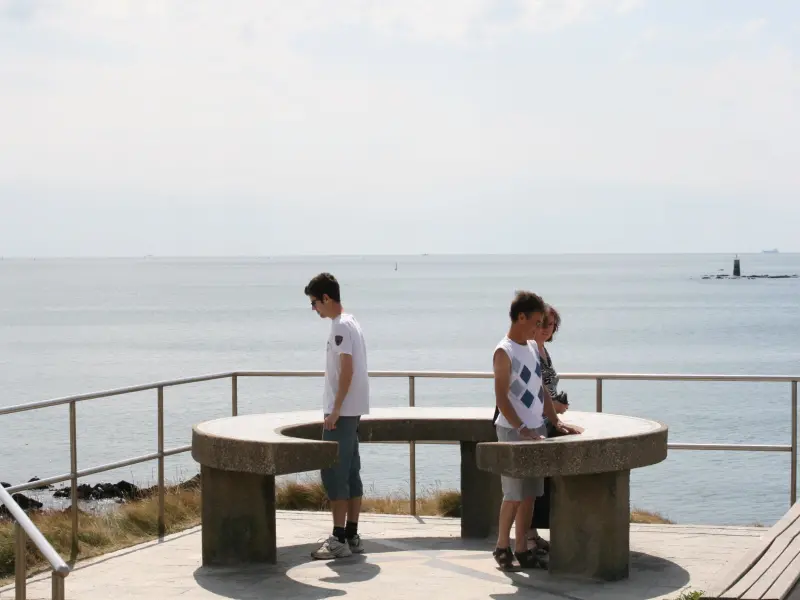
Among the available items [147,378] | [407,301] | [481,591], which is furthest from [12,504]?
[407,301]

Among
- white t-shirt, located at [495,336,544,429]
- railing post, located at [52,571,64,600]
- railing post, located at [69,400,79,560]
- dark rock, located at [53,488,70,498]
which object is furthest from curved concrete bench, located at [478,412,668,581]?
dark rock, located at [53,488,70,498]

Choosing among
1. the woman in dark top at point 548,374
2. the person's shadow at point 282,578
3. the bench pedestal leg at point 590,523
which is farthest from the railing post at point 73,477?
the bench pedestal leg at point 590,523

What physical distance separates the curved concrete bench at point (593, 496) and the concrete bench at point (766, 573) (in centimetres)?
122

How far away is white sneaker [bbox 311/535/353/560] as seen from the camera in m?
8.77

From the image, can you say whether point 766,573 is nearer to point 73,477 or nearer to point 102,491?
point 73,477

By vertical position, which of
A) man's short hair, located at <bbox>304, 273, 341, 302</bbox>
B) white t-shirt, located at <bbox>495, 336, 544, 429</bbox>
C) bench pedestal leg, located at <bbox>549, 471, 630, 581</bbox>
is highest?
man's short hair, located at <bbox>304, 273, 341, 302</bbox>

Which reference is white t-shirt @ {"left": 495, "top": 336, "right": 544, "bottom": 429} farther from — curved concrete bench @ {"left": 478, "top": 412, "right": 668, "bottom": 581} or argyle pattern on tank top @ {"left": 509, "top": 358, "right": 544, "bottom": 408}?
curved concrete bench @ {"left": 478, "top": 412, "right": 668, "bottom": 581}

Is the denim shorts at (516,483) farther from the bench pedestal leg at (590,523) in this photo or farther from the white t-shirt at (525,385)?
the bench pedestal leg at (590,523)

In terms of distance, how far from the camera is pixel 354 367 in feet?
27.7

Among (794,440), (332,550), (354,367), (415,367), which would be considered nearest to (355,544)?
(332,550)

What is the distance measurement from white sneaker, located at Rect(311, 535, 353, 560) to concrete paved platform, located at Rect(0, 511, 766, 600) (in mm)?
71

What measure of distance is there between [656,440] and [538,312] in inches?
45.2

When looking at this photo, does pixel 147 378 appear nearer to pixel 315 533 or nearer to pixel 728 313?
pixel 315 533

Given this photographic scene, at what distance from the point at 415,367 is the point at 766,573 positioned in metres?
48.2
